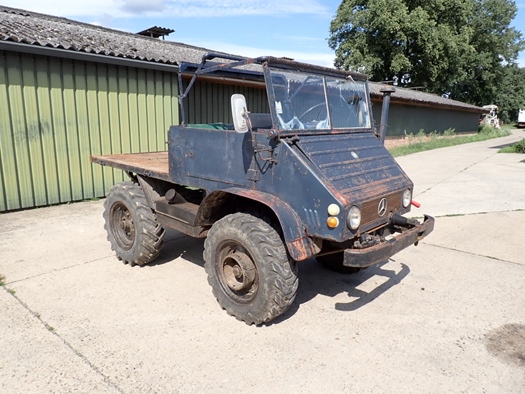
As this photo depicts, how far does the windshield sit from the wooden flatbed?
1.66 meters

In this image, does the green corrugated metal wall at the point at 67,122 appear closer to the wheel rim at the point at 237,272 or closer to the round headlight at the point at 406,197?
the wheel rim at the point at 237,272

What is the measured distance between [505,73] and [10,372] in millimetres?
53337

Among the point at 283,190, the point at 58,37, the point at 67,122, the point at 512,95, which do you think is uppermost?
the point at 512,95

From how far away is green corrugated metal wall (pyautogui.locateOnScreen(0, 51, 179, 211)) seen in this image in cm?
700

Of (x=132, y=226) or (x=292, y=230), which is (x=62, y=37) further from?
(x=292, y=230)

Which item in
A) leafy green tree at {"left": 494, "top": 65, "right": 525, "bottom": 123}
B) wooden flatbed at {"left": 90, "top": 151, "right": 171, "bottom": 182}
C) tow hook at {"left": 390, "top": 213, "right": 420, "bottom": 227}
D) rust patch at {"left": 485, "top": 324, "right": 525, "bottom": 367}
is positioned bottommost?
rust patch at {"left": 485, "top": 324, "right": 525, "bottom": 367}

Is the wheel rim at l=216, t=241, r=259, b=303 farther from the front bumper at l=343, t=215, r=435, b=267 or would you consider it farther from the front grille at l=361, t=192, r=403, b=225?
the front grille at l=361, t=192, r=403, b=225

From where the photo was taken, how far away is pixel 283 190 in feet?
11.4

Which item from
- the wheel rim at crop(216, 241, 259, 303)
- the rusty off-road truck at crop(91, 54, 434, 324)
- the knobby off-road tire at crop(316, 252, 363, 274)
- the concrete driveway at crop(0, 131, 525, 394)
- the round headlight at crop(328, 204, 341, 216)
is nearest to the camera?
the concrete driveway at crop(0, 131, 525, 394)

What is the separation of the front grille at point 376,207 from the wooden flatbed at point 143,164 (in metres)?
2.23

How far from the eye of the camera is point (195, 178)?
4.24 m

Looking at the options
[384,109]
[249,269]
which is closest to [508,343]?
[249,269]

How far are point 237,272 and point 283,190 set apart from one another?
0.88 meters

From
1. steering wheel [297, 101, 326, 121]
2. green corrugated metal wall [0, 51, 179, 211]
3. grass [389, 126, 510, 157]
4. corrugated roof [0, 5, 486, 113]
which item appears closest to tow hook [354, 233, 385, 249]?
steering wheel [297, 101, 326, 121]
